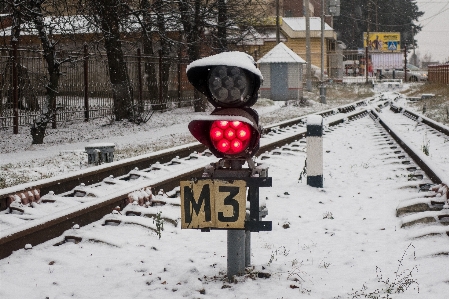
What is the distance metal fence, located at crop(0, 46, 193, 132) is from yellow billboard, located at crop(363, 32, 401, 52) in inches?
2623

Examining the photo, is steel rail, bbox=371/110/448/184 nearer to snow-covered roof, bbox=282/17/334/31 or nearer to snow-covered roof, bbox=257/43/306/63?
snow-covered roof, bbox=257/43/306/63

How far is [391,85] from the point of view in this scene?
51.9 meters

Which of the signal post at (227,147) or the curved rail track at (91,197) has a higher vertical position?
the signal post at (227,147)

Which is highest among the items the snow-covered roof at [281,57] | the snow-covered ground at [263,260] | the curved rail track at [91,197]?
the snow-covered roof at [281,57]

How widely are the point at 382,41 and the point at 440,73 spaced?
4475cm

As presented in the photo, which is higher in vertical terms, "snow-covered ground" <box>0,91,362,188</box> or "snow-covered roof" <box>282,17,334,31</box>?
"snow-covered roof" <box>282,17,334,31</box>

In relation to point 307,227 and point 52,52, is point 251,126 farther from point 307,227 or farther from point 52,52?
point 52,52

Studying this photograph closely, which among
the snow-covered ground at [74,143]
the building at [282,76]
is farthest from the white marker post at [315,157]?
the building at [282,76]

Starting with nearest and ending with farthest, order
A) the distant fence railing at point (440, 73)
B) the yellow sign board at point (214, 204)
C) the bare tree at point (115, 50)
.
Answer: the yellow sign board at point (214, 204) → the bare tree at point (115, 50) → the distant fence railing at point (440, 73)

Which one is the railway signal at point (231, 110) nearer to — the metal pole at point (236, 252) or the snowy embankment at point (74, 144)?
the metal pole at point (236, 252)

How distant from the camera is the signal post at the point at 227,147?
11.3 feet

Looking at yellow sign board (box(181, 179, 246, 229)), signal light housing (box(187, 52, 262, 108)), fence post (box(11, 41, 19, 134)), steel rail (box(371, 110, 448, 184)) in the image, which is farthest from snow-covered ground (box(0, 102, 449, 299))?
fence post (box(11, 41, 19, 134))

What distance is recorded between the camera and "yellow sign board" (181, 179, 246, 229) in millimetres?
3535

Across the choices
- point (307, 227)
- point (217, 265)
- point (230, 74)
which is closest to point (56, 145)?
point (307, 227)
